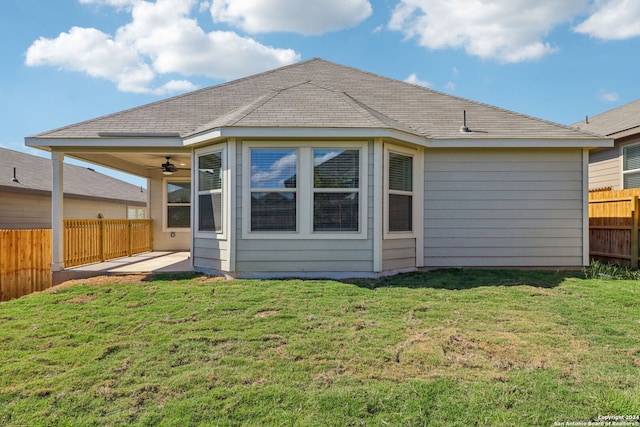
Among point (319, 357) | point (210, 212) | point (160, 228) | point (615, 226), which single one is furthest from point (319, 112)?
point (615, 226)

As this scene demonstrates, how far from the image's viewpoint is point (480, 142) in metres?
6.70

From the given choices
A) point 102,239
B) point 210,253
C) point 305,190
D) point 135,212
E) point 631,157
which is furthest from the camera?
point 135,212

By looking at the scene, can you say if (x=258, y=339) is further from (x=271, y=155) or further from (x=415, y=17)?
(x=415, y=17)

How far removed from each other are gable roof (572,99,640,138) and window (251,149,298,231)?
29.4 ft

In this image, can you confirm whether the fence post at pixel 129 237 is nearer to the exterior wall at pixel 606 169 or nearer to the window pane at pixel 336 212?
the window pane at pixel 336 212

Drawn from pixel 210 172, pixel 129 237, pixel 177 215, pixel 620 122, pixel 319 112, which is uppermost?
pixel 620 122

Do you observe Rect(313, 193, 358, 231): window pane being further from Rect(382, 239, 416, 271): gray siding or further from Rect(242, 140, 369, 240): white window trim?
Rect(382, 239, 416, 271): gray siding

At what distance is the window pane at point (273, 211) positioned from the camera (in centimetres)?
610

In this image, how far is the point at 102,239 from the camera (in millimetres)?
8328

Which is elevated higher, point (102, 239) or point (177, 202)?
point (177, 202)

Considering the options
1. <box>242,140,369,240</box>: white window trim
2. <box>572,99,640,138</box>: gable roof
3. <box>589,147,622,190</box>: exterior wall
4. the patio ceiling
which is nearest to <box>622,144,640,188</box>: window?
<box>589,147,622,190</box>: exterior wall

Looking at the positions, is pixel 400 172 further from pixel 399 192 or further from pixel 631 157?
pixel 631 157

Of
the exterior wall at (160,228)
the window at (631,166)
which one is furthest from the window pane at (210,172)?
the window at (631,166)

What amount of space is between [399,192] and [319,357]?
405 centimetres
